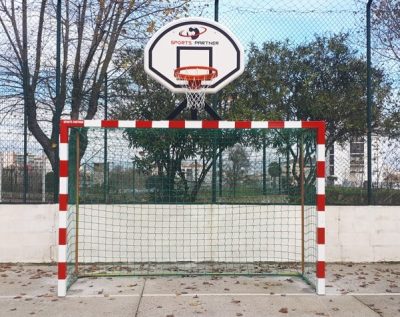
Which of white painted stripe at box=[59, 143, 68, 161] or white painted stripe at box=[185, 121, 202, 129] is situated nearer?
white painted stripe at box=[59, 143, 68, 161]

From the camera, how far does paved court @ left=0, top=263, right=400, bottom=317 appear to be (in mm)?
6914

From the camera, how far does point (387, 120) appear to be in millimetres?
10570

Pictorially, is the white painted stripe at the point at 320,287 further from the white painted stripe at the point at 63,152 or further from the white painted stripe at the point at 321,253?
the white painted stripe at the point at 63,152

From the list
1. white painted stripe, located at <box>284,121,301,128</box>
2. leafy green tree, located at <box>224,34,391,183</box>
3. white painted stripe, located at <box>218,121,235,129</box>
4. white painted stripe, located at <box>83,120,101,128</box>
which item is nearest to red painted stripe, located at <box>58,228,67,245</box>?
white painted stripe, located at <box>83,120,101,128</box>

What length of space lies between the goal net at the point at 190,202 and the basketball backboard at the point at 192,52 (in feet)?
3.48

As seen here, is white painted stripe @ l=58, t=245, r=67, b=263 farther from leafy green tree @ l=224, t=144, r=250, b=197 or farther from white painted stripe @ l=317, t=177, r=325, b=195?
white painted stripe @ l=317, t=177, r=325, b=195

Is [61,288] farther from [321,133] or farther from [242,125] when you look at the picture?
[321,133]

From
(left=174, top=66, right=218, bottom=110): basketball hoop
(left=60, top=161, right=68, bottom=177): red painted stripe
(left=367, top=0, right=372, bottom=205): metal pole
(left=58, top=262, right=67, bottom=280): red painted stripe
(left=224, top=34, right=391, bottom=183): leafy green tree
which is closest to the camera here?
(left=58, top=262, right=67, bottom=280): red painted stripe

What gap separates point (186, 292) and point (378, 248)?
4095 millimetres

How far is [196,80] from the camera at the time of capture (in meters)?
8.96

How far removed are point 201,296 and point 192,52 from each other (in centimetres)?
395

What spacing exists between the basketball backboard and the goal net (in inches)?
41.8

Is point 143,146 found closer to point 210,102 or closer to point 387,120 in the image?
point 210,102

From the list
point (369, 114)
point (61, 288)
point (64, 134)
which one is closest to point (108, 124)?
point (64, 134)
